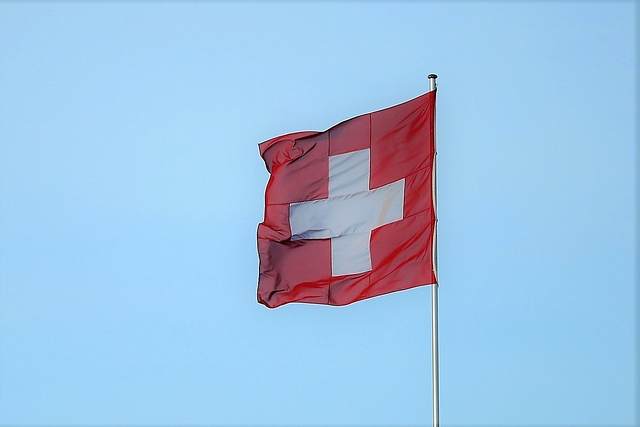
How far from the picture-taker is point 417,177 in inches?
741

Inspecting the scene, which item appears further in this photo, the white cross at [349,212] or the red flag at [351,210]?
the white cross at [349,212]

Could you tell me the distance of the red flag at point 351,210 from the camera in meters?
18.6

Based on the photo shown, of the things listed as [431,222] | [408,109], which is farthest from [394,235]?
[408,109]

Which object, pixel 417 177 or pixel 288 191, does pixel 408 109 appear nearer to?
pixel 417 177

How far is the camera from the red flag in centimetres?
1862

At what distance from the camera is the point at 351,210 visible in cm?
1964

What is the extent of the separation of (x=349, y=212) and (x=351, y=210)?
5cm

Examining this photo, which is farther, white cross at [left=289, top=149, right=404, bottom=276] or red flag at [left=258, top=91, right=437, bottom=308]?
white cross at [left=289, top=149, right=404, bottom=276]

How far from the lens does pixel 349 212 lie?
19656 millimetres

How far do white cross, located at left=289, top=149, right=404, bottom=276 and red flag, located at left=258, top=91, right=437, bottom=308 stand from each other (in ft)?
0.05

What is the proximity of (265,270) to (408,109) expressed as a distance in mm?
3370

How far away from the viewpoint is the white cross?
19.1m

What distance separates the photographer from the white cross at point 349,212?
19.1 metres

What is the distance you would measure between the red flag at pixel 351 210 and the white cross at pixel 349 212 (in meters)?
0.02
